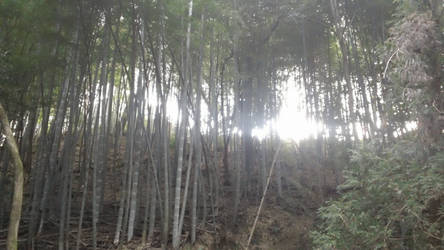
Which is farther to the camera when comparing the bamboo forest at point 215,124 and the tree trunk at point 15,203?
the bamboo forest at point 215,124

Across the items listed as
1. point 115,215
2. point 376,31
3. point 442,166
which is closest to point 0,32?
point 115,215

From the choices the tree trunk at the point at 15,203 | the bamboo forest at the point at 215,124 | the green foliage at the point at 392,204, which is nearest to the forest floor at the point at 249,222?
the bamboo forest at the point at 215,124

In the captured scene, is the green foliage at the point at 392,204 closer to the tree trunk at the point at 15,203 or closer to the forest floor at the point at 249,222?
the forest floor at the point at 249,222

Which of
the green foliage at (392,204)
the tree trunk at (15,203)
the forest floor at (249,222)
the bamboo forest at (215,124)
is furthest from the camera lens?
the forest floor at (249,222)

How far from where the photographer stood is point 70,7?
392 cm

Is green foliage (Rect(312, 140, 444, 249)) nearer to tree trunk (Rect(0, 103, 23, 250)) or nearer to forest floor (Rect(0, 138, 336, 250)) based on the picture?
forest floor (Rect(0, 138, 336, 250))

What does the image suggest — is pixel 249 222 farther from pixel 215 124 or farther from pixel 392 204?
pixel 392 204

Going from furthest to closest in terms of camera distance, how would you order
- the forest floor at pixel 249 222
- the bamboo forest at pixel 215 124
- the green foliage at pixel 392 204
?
the forest floor at pixel 249 222 → the bamboo forest at pixel 215 124 → the green foliage at pixel 392 204

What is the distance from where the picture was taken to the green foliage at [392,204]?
8.16ft

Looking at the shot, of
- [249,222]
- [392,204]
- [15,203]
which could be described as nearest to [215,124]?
[249,222]

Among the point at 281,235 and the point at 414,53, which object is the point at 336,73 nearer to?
the point at 281,235

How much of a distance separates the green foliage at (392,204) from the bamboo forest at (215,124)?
1 centimetres

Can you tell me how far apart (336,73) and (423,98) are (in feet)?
17.9

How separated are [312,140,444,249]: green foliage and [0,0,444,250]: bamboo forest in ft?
0.05
